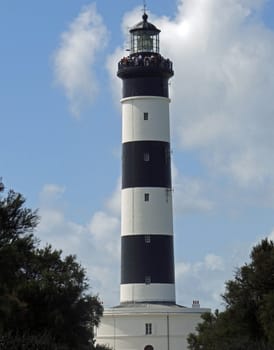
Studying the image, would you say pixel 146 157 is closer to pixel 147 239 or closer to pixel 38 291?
pixel 147 239

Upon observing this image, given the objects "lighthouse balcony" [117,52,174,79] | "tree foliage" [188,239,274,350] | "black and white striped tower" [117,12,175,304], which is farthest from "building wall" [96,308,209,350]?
"lighthouse balcony" [117,52,174,79]

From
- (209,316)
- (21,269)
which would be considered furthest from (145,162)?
(21,269)

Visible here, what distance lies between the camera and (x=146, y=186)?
6119 cm

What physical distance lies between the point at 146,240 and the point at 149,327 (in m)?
5.09

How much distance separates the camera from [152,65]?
63250 millimetres

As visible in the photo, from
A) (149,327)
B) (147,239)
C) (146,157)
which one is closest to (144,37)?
(146,157)

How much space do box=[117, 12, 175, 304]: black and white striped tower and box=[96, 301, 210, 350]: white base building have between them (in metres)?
0.76

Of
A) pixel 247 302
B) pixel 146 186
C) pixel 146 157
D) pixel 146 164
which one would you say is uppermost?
pixel 146 157

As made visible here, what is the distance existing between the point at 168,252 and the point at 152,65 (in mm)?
10959

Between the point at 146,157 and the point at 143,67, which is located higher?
the point at 143,67

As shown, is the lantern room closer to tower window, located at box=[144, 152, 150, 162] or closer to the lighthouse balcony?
the lighthouse balcony

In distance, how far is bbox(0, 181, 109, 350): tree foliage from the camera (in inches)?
1505

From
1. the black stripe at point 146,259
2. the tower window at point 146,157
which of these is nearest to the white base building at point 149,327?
the black stripe at point 146,259

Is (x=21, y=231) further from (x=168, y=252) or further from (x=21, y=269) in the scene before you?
(x=168, y=252)
